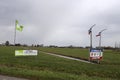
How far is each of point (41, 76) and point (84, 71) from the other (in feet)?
18.0

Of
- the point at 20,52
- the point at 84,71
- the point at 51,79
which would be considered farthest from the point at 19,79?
the point at 20,52

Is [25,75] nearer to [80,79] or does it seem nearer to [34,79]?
[34,79]

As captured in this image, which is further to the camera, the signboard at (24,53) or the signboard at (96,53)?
the signboard at (24,53)

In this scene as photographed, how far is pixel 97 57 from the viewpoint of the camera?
28.6 metres

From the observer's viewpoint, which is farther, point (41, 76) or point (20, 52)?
point (20, 52)

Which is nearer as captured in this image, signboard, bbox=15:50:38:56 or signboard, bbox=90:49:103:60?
signboard, bbox=90:49:103:60

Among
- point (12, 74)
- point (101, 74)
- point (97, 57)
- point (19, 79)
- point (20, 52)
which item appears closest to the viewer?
point (19, 79)

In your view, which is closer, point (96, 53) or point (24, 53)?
point (96, 53)

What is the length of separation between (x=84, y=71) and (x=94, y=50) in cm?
961

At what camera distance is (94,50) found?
28.6m

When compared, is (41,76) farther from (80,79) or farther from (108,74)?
(108,74)

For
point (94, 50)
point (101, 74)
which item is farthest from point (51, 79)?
point (94, 50)

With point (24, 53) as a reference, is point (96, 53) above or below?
above

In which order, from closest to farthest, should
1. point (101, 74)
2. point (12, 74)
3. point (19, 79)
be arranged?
1. point (19, 79)
2. point (12, 74)
3. point (101, 74)
